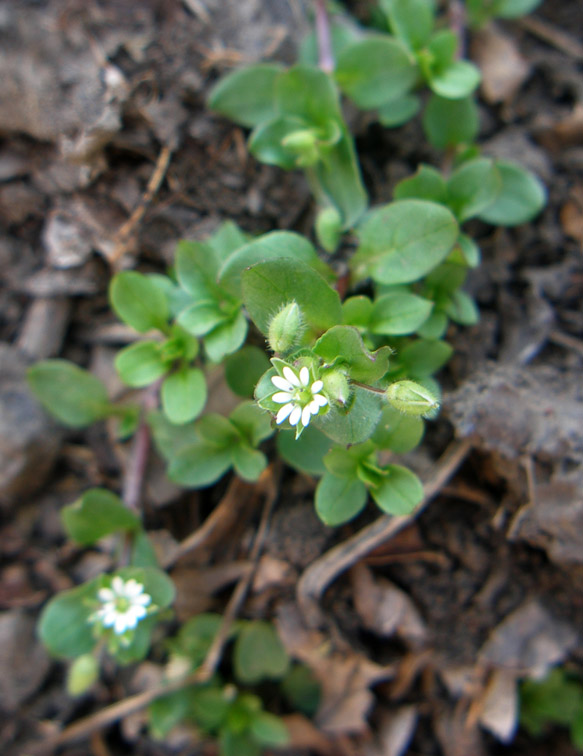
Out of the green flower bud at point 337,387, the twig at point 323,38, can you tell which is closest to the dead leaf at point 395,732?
the green flower bud at point 337,387

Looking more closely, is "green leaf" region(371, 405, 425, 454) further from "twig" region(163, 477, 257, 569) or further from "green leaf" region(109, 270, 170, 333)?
"green leaf" region(109, 270, 170, 333)

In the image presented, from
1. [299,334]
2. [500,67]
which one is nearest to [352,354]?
[299,334]

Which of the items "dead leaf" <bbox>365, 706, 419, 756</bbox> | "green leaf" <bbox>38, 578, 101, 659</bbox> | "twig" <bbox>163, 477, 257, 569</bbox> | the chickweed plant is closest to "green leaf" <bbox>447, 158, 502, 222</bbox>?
the chickweed plant

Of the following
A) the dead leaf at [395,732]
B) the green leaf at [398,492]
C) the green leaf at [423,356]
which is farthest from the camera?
the dead leaf at [395,732]

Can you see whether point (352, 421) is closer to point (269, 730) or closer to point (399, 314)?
point (399, 314)

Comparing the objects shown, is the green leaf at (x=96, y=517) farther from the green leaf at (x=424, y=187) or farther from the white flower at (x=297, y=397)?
the green leaf at (x=424, y=187)
